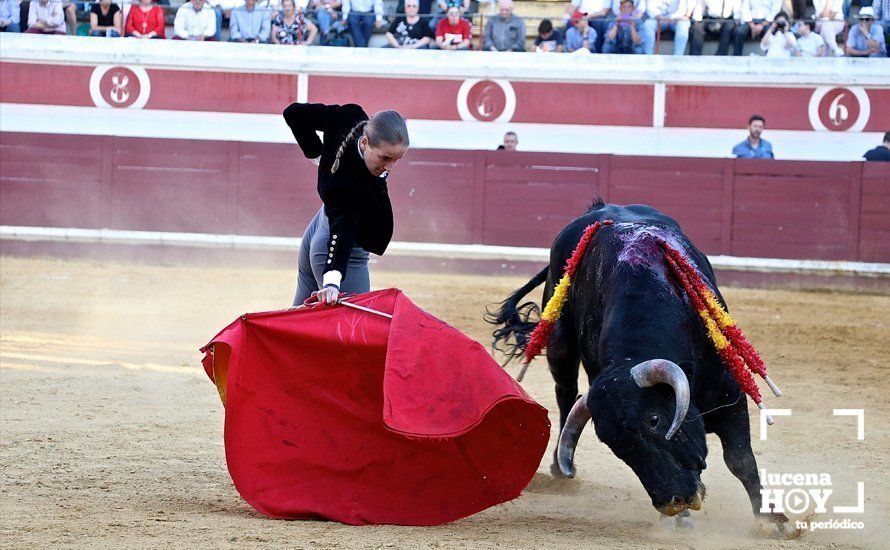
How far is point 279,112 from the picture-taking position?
11461 mm

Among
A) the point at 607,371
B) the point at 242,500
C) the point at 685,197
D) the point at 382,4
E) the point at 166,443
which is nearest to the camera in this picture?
the point at 607,371

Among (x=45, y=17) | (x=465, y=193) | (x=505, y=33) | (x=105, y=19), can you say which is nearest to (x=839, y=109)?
(x=505, y=33)

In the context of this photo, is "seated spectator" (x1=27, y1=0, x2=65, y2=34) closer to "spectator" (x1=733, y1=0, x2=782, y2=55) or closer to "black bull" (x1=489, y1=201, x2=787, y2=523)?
"spectator" (x1=733, y1=0, x2=782, y2=55)

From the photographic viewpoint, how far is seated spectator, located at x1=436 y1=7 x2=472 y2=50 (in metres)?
Answer: 11.3

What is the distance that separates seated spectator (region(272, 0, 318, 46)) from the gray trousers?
818 centimetres

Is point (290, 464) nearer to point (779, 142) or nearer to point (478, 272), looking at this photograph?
point (478, 272)

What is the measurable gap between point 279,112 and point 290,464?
28.2ft

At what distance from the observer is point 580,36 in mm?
11125

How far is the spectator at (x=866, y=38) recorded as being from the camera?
10703mm

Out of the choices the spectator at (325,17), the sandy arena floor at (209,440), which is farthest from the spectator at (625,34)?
the sandy arena floor at (209,440)

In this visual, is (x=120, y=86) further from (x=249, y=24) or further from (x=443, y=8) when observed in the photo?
(x=443, y=8)

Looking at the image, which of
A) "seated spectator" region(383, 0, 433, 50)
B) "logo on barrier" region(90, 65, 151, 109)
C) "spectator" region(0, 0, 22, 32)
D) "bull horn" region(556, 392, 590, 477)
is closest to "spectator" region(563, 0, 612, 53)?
"seated spectator" region(383, 0, 433, 50)

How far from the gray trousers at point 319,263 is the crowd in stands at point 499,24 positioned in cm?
791

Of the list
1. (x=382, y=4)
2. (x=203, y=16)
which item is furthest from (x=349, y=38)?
(x=203, y=16)
